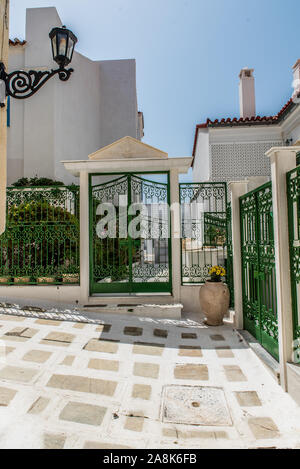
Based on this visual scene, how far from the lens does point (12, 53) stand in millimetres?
10719

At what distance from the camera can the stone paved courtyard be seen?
91.1 inches

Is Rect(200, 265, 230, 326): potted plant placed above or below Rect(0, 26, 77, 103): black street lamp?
below

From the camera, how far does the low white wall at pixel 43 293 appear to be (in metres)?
5.92

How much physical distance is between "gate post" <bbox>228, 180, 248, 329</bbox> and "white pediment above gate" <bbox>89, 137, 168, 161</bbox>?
1786 millimetres

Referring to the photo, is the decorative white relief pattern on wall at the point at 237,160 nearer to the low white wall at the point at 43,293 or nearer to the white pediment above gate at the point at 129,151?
the white pediment above gate at the point at 129,151

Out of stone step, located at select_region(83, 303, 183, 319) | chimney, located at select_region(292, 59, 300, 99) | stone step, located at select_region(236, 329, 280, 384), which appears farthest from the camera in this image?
chimney, located at select_region(292, 59, 300, 99)

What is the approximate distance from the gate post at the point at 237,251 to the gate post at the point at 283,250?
1.79 m

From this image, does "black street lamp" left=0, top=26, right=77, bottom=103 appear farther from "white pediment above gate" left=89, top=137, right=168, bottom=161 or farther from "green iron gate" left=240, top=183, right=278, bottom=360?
"green iron gate" left=240, top=183, right=278, bottom=360

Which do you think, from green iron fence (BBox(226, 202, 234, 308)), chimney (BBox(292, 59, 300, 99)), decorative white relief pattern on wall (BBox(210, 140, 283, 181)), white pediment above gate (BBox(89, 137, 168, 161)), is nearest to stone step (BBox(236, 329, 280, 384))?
green iron fence (BBox(226, 202, 234, 308))

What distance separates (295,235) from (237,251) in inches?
77.9

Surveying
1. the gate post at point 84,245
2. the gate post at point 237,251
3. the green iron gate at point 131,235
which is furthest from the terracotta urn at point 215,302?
the gate post at point 84,245

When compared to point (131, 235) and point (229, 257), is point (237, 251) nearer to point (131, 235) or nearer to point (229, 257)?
point (229, 257)
